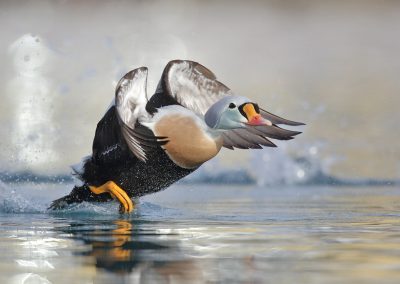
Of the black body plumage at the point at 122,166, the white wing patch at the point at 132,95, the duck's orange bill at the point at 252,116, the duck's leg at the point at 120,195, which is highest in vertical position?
the white wing patch at the point at 132,95

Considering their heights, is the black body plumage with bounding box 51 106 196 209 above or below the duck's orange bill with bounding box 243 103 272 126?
below

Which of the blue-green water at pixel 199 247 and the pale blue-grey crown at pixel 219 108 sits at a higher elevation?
the pale blue-grey crown at pixel 219 108

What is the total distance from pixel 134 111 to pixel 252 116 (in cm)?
125

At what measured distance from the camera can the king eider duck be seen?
11070 mm

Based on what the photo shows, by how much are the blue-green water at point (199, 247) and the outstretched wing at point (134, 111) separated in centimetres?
74

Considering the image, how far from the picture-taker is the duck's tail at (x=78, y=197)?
12539 mm

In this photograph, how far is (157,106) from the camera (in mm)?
11758

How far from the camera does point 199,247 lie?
759 centimetres

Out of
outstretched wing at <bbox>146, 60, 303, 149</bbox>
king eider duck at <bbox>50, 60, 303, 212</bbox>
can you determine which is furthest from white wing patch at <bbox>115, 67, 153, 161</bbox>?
outstretched wing at <bbox>146, 60, 303, 149</bbox>

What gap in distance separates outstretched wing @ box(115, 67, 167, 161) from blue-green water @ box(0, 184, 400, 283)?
2.43 ft

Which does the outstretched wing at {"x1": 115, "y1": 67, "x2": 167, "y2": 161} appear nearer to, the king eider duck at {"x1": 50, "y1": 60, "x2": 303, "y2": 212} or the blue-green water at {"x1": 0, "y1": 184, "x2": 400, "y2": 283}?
the king eider duck at {"x1": 50, "y1": 60, "x2": 303, "y2": 212}

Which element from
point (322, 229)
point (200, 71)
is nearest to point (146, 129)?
point (200, 71)

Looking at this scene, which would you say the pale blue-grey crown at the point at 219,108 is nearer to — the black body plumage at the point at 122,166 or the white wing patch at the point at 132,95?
the black body plumage at the point at 122,166

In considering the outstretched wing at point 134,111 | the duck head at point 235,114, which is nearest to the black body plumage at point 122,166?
the outstretched wing at point 134,111
